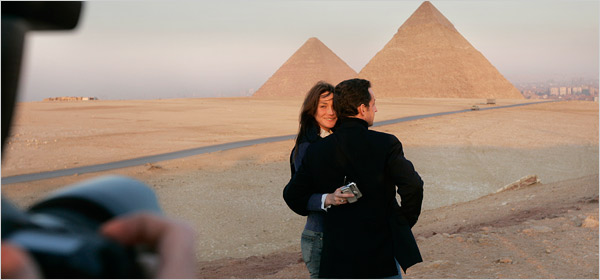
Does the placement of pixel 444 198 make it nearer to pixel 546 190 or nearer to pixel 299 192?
pixel 546 190

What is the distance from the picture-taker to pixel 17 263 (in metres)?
0.31

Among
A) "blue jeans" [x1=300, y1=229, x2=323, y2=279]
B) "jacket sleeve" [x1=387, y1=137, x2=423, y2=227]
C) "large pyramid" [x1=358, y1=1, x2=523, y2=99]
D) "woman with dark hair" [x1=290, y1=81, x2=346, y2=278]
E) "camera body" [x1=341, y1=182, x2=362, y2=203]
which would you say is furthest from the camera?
"large pyramid" [x1=358, y1=1, x2=523, y2=99]

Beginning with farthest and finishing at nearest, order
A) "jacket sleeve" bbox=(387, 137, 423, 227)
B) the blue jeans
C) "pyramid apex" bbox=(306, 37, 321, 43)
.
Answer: "pyramid apex" bbox=(306, 37, 321, 43)
the blue jeans
"jacket sleeve" bbox=(387, 137, 423, 227)

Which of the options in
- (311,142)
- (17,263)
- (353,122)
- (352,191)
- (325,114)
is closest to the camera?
(17,263)

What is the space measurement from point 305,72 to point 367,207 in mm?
134305

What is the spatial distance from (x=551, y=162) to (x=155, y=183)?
1158cm

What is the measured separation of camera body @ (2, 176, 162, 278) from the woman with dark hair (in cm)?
208

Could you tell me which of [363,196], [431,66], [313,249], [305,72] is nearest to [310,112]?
[313,249]

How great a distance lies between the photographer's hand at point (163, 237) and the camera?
375 millimetres

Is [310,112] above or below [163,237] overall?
below

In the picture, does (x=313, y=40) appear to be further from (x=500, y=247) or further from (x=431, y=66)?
(x=500, y=247)

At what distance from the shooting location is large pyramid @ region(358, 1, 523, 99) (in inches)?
4513

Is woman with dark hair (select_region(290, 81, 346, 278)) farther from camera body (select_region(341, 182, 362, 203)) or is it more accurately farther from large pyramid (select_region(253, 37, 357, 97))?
large pyramid (select_region(253, 37, 357, 97))

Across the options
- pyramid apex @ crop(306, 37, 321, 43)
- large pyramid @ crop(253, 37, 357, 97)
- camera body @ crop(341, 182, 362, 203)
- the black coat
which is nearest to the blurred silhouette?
camera body @ crop(341, 182, 362, 203)
